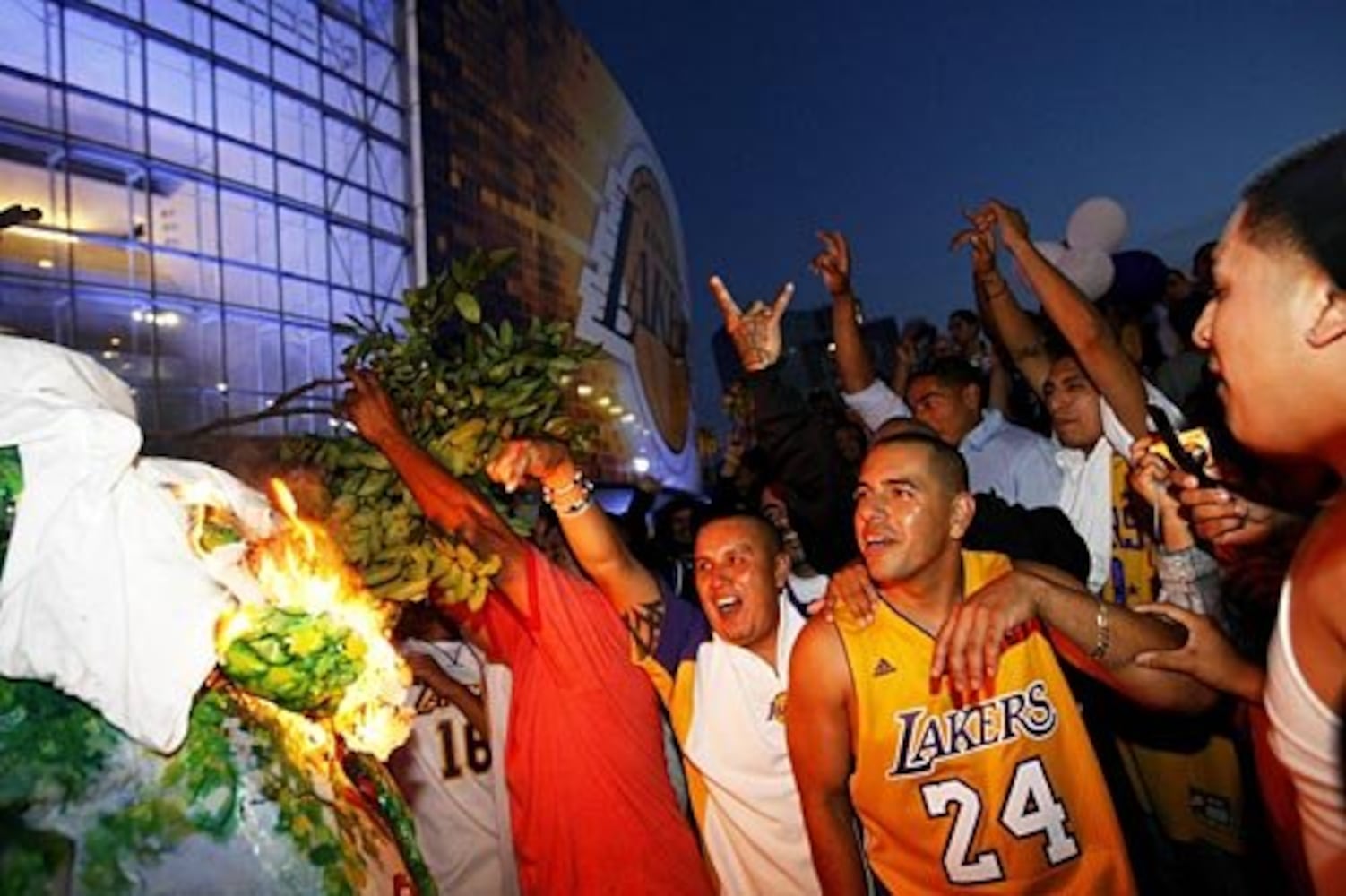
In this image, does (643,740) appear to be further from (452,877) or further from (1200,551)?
(1200,551)

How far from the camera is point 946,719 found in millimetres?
3543

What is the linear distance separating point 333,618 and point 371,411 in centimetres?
128

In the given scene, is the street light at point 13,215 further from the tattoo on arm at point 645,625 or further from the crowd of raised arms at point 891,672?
the tattoo on arm at point 645,625

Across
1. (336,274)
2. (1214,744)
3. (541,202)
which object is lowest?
(1214,744)

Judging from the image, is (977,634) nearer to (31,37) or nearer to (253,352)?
(31,37)

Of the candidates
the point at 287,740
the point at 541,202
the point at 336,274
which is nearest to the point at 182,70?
the point at 336,274

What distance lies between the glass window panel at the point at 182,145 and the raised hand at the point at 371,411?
20.2 metres

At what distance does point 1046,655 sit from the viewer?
Result: 3.67 metres

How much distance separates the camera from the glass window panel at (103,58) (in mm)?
19344

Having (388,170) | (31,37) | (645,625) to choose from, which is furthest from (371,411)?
(388,170)

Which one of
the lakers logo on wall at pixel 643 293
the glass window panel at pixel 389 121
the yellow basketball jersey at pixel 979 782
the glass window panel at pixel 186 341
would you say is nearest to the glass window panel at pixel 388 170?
the glass window panel at pixel 389 121

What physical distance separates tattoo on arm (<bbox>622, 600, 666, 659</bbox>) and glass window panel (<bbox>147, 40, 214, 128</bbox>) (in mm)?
20472

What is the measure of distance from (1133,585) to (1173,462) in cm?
129

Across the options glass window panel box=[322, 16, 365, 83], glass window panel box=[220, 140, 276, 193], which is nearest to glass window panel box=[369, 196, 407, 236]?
glass window panel box=[220, 140, 276, 193]
